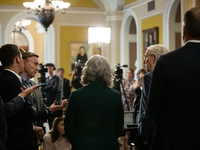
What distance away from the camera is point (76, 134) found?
8.45 feet

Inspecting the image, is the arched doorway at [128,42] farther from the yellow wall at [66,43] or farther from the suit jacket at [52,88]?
the suit jacket at [52,88]

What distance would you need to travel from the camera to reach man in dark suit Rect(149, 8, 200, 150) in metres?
1.88

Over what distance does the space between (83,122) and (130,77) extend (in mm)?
5133

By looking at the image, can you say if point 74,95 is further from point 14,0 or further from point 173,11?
point 14,0

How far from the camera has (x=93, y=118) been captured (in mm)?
2562

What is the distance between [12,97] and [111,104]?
0.71m

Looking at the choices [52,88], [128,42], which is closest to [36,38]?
[128,42]

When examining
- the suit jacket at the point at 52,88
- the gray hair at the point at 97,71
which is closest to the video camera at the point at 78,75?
the suit jacket at the point at 52,88

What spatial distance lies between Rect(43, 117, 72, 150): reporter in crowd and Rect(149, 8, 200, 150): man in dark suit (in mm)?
2488

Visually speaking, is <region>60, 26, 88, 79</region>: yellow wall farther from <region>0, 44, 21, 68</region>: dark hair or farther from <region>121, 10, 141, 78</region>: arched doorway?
<region>0, 44, 21, 68</region>: dark hair

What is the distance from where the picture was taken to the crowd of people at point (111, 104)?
74.3 inches

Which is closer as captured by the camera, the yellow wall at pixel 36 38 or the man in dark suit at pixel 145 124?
the man in dark suit at pixel 145 124

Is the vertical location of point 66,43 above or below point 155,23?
below

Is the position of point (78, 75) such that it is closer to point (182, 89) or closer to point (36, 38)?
point (182, 89)
